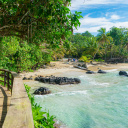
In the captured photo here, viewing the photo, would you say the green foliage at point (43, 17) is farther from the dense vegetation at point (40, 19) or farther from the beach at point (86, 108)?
the beach at point (86, 108)

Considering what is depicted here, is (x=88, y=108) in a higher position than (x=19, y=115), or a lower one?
lower

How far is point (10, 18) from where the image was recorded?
511 cm

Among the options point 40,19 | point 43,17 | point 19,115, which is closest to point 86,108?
point 40,19

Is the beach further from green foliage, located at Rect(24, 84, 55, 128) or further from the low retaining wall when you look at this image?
the low retaining wall

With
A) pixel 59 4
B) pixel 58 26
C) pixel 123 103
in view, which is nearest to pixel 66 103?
pixel 123 103

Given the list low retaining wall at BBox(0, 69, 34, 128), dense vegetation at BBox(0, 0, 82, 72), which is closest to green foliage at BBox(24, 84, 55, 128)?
low retaining wall at BBox(0, 69, 34, 128)

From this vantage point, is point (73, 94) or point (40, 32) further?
point (73, 94)

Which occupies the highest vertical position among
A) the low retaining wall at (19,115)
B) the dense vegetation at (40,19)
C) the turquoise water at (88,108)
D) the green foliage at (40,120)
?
the dense vegetation at (40,19)

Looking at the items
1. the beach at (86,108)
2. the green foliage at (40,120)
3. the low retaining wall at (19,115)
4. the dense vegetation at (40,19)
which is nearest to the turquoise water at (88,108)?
the beach at (86,108)

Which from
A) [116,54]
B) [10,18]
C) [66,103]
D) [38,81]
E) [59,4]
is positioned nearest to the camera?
[59,4]

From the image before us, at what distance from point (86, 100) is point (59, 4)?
26.7ft

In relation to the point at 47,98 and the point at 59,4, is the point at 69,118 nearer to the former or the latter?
the point at 47,98

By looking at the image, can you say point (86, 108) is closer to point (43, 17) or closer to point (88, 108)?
point (88, 108)

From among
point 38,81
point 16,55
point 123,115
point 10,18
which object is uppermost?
point 10,18
